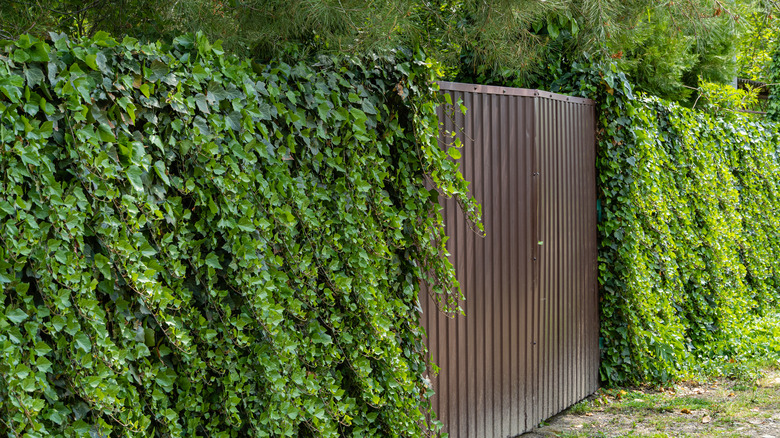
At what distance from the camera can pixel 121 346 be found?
8.61ft

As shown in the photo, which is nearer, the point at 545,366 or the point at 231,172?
the point at 231,172

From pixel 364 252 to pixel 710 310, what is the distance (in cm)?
497

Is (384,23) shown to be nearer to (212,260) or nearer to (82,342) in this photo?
(212,260)

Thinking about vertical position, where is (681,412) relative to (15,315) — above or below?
below

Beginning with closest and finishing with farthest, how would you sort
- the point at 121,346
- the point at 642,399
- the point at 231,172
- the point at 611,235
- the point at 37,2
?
the point at 121,346 < the point at 231,172 < the point at 37,2 < the point at 642,399 < the point at 611,235

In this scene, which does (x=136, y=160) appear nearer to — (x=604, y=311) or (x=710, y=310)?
(x=604, y=311)

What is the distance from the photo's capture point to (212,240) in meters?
2.94

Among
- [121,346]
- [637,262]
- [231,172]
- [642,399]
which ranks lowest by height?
[642,399]

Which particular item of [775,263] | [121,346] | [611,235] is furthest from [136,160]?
[775,263]

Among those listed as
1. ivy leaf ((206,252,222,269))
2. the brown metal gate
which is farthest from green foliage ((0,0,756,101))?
ivy leaf ((206,252,222,269))

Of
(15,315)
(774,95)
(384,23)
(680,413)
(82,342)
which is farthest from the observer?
(774,95)

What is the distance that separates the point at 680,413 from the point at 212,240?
160 inches

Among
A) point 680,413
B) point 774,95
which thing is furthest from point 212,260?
point 774,95

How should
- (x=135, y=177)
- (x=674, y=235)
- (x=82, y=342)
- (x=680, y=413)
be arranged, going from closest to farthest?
1. (x=82, y=342)
2. (x=135, y=177)
3. (x=680, y=413)
4. (x=674, y=235)
